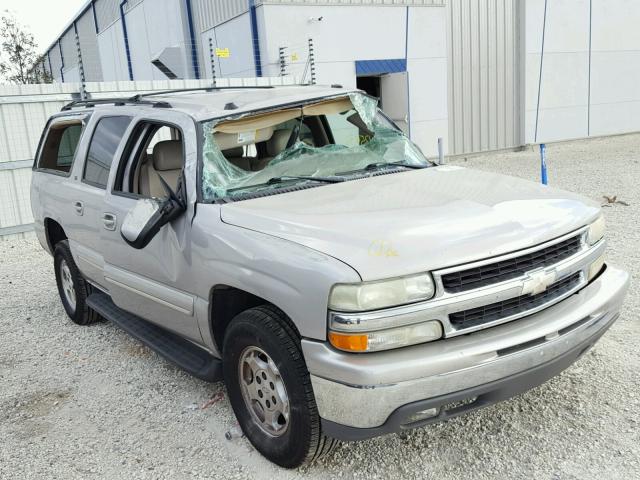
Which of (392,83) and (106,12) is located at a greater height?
(106,12)

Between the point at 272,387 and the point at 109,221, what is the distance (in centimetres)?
188

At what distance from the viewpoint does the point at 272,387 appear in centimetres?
294

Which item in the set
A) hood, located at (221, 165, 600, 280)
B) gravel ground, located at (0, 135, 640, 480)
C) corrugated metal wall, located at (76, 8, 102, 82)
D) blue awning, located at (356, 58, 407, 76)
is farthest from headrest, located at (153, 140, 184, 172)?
corrugated metal wall, located at (76, 8, 102, 82)

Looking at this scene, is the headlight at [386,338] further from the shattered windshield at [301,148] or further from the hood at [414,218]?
the shattered windshield at [301,148]

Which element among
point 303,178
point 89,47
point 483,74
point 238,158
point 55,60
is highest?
point 55,60

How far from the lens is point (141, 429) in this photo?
3.57 meters

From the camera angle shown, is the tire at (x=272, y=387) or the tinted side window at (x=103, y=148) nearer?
the tire at (x=272, y=387)

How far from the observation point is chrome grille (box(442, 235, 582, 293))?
8.33 feet

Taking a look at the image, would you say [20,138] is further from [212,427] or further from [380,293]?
[380,293]

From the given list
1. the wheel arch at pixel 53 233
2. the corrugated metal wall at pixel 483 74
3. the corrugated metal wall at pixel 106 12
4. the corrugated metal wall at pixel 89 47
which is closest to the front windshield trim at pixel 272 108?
the wheel arch at pixel 53 233

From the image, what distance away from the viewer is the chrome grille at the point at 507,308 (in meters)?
2.57

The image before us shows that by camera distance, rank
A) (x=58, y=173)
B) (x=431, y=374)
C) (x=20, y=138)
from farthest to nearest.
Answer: (x=20, y=138) → (x=58, y=173) → (x=431, y=374)

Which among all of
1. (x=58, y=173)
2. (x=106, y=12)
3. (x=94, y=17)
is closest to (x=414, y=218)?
(x=58, y=173)

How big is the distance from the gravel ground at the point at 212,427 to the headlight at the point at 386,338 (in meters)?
0.83
